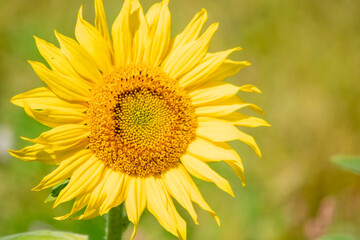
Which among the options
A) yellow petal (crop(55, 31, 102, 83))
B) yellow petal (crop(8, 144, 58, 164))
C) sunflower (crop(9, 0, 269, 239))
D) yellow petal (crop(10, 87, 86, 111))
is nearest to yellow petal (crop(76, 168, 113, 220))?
sunflower (crop(9, 0, 269, 239))

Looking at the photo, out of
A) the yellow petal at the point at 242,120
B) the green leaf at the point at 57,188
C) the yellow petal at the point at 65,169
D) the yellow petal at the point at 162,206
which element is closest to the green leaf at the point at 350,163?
the yellow petal at the point at 242,120

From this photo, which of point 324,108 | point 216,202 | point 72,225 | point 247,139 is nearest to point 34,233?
point 247,139

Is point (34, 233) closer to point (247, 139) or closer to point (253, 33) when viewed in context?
point (247, 139)

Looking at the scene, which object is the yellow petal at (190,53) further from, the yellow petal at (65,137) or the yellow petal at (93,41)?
the yellow petal at (65,137)

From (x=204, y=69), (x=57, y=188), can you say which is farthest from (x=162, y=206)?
(x=204, y=69)

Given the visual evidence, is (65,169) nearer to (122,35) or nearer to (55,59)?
(55,59)
